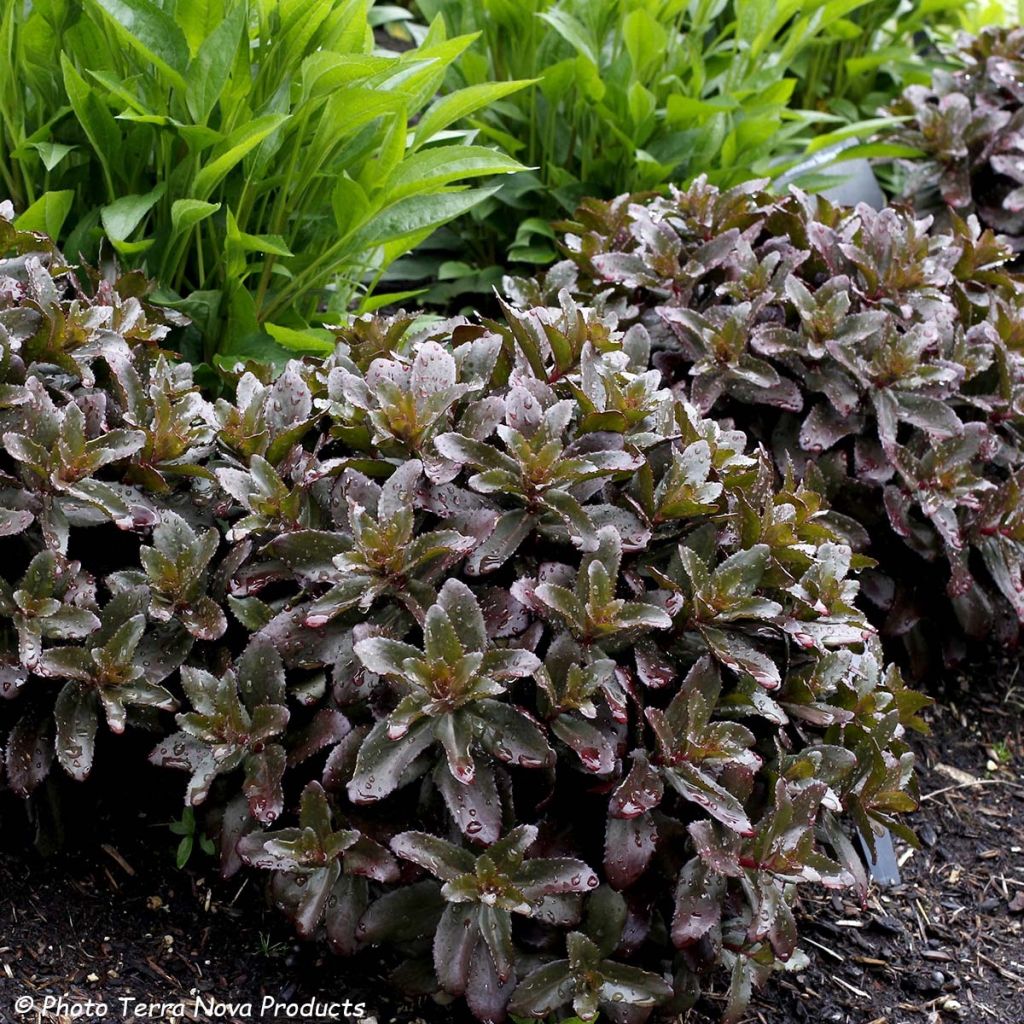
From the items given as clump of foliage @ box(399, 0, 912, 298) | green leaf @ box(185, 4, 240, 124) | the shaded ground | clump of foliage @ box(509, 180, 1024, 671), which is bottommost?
the shaded ground

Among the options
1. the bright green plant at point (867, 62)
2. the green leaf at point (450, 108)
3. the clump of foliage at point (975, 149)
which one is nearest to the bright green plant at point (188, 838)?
the green leaf at point (450, 108)

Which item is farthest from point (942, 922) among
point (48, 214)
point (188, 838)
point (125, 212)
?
point (48, 214)

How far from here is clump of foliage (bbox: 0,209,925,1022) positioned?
66.8 inches

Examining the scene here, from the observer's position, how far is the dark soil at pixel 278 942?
6.13 ft

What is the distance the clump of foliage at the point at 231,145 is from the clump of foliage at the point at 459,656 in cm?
53

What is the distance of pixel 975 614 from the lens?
2.71m

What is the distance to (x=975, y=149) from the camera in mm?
3803

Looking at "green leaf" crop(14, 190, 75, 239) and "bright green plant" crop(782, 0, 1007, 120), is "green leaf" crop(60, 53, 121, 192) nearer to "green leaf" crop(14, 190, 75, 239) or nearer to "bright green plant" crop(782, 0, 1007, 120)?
"green leaf" crop(14, 190, 75, 239)

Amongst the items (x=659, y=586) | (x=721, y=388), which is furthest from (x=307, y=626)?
(x=721, y=388)

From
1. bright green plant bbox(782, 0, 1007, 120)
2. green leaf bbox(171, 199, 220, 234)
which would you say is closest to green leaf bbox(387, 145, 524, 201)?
green leaf bbox(171, 199, 220, 234)

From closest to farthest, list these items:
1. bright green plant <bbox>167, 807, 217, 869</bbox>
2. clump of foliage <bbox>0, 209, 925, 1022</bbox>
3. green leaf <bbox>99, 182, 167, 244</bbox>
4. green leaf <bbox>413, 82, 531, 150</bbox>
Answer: clump of foliage <bbox>0, 209, 925, 1022</bbox>, bright green plant <bbox>167, 807, 217, 869</bbox>, green leaf <bbox>99, 182, 167, 244</bbox>, green leaf <bbox>413, 82, 531, 150</bbox>

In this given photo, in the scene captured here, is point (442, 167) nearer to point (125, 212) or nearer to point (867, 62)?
point (125, 212)

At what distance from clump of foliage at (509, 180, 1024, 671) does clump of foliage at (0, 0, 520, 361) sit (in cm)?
42

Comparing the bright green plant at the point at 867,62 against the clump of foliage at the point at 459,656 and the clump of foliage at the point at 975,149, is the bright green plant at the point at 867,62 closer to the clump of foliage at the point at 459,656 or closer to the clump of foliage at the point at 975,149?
the clump of foliage at the point at 975,149
